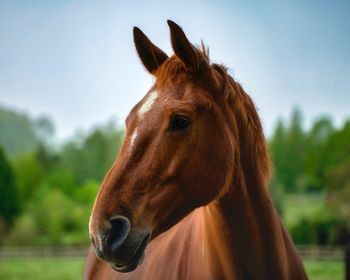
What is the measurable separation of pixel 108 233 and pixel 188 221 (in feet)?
3.38

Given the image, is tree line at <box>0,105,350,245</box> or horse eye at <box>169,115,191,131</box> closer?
horse eye at <box>169,115,191,131</box>

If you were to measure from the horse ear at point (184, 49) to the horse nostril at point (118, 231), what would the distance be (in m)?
0.92

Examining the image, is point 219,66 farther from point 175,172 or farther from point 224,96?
point 175,172

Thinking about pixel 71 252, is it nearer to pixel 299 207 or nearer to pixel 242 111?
pixel 299 207

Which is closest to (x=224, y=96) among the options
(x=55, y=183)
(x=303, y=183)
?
(x=303, y=183)

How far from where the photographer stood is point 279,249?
202 centimetres

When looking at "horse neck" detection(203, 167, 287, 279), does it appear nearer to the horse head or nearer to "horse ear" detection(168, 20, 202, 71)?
the horse head

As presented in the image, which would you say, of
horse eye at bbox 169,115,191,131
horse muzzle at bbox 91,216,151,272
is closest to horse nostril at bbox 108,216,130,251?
horse muzzle at bbox 91,216,151,272

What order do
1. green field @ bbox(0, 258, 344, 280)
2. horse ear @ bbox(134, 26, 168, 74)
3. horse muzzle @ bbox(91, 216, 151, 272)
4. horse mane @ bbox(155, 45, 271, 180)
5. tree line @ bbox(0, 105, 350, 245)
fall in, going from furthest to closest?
tree line @ bbox(0, 105, 350, 245), green field @ bbox(0, 258, 344, 280), horse ear @ bbox(134, 26, 168, 74), horse mane @ bbox(155, 45, 271, 180), horse muzzle @ bbox(91, 216, 151, 272)

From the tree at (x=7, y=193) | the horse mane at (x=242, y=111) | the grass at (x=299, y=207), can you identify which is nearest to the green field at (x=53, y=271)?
the grass at (x=299, y=207)

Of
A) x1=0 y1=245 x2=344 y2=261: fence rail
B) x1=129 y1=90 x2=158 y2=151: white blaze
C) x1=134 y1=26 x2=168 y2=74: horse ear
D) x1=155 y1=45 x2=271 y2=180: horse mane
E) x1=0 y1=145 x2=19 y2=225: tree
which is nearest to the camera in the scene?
x1=129 y1=90 x2=158 y2=151: white blaze

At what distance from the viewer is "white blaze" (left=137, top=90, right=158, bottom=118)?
5.70 feet

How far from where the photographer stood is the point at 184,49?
1819 millimetres

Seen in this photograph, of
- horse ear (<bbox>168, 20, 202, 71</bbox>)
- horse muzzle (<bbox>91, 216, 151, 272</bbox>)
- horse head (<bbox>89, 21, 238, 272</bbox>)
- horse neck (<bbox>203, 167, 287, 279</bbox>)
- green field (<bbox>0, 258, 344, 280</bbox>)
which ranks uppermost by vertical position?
horse ear (<bbox>168, 20, 202, 71</bbox>)
